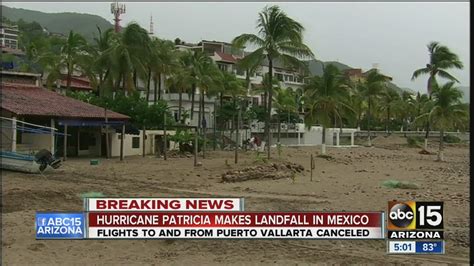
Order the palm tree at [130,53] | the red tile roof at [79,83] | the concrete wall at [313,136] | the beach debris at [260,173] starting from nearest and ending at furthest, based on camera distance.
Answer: the beach debris at [260,173] < the palm tree at [130,53] < the red tile roof at [79,83] < the concrete wall at [313,136]

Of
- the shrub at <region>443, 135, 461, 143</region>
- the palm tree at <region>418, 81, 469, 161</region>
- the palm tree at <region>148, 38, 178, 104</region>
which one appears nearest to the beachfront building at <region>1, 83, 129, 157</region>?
the palm tree at <region>148, 38, 178, 104</region>

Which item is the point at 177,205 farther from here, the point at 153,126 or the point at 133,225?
the point at 153,126

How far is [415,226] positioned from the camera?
8484 mm

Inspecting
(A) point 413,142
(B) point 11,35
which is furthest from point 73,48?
(B) point 11,35

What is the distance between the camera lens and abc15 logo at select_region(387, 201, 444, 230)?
8406 millimetres

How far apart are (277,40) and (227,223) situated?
843 inches

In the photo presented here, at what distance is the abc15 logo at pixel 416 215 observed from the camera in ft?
27.6

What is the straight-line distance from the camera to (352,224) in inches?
353

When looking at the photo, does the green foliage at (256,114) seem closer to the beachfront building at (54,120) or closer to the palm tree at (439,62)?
the palm tree at (439,62)

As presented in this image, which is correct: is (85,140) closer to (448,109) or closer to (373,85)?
(448,109)

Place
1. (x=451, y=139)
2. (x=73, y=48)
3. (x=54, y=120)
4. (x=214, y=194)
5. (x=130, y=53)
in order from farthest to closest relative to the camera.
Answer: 1. (x=451, y=139)
2. (x=73, y=48)
3. (x=130, y=53)
4. (x=54, y=120)
5. (x=214, y=194)

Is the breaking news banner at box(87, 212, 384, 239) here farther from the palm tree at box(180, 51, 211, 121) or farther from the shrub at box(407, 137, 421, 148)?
the shrub at box(407, 137, 421, 148)

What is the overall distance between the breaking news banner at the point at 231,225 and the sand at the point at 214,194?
41 centimetres

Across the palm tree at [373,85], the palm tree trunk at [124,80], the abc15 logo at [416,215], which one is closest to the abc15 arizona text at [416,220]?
the abc15 logo at [416,215]
